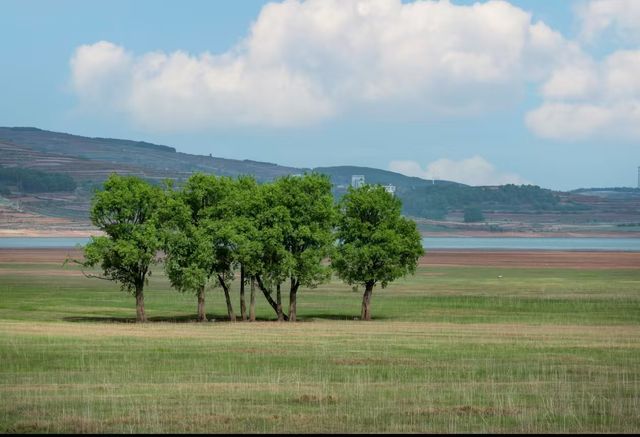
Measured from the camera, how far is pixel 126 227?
82688 millimetres

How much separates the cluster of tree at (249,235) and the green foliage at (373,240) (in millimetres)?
80

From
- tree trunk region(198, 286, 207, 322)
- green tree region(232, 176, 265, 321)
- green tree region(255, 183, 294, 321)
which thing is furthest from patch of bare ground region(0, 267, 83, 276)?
tree trunk region(198, 286, 207, 322)

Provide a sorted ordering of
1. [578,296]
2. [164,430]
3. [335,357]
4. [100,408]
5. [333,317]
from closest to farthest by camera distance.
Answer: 1. [164,430]
2. [100,408]
3. [335,357]
4. [333,317]
5. [578,296]

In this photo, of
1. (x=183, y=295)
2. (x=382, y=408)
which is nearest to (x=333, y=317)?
(x=183, y=295)

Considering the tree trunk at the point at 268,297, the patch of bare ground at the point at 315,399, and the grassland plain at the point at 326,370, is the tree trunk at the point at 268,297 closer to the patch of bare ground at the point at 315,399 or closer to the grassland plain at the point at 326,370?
the grassland plain at the point at 326,370

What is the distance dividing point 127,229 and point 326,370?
129 feet

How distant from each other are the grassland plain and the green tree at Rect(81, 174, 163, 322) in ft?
13.1

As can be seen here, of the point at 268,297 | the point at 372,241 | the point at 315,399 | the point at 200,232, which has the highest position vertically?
the point at 200,232

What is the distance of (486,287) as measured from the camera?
4948 inches

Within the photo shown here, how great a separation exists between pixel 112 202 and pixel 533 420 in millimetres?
54113

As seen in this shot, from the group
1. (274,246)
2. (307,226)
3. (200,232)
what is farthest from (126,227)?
(307,226)

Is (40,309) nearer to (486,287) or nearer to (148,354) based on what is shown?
(148,354)

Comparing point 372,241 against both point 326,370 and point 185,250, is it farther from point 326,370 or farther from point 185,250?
point 326,370

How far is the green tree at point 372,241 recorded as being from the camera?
8944 centimetres
